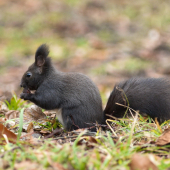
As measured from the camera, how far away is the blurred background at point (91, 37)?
7.92 metres

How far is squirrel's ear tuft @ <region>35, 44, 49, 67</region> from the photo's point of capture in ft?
11.1

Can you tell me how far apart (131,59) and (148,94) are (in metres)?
5.46

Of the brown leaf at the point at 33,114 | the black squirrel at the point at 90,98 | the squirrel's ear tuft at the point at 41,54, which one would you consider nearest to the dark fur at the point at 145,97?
the black squirrel at the point at 90,98

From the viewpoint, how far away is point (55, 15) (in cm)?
1218

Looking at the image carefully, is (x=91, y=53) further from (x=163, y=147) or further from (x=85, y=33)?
(x=163, y=147)

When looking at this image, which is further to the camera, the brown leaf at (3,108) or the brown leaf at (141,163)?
the brown leaf at (3,108)

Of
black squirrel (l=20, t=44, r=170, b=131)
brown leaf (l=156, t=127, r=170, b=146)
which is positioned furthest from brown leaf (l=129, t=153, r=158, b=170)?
black squirrel (l=20, t=44, r=170, b=131)

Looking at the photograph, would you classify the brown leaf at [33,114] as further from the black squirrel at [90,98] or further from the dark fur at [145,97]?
the dark fur at [145,97]

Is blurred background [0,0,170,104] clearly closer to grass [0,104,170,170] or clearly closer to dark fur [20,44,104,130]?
dark fur [20,44,104,130]

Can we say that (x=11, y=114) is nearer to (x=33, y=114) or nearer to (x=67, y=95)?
(x=33, y=114)

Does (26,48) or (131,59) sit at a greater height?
→ (26,48)

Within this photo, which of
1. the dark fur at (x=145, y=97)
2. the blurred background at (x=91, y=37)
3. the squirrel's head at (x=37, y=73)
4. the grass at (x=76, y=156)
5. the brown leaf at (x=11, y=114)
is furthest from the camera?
the blurred background at (x=91, y=37)

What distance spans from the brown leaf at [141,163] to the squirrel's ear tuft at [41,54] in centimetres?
185

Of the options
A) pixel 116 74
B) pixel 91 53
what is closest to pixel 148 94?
pixel 116 74
